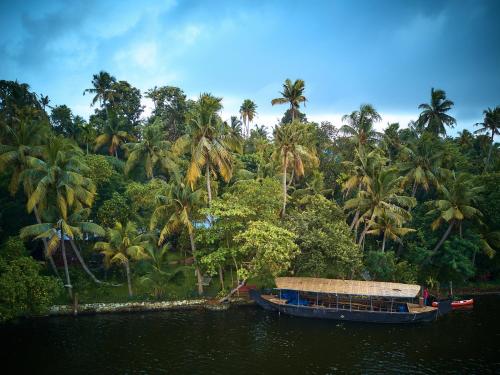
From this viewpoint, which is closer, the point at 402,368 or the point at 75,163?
the point at 402,368

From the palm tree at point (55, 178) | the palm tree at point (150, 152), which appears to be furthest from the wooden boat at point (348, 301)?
the palm tree at point (150, 152)

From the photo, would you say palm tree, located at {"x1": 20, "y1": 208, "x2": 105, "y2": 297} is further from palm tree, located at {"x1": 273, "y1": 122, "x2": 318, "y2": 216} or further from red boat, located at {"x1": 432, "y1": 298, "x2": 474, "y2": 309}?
red boat, located at {"x1": 432, "y1": 298, "x2": 474, "y2": 309}

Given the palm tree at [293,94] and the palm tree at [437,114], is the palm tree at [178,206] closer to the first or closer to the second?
the palm tree at [293,94]

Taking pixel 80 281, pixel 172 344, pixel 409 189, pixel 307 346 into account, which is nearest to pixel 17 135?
pixel 80 281

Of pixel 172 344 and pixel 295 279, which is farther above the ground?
pixel 295 279

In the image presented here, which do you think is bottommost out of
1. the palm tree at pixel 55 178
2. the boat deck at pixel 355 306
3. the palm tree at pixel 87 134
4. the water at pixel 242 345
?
the water at pixel 242 345

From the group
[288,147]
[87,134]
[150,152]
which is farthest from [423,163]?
[87,134]

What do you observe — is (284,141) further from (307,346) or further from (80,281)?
(80,281)
